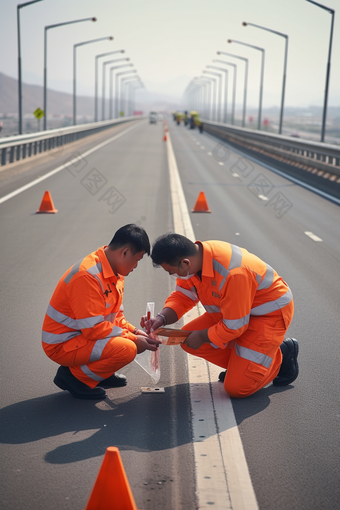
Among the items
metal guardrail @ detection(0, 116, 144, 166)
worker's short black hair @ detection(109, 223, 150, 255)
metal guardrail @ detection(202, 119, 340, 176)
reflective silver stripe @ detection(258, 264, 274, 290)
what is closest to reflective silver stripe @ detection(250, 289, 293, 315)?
reflective silver stripe @ detection(258, 264, 274, 290)

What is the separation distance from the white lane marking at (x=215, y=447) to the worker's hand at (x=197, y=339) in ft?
1.20

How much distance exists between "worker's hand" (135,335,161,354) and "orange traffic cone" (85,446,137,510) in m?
1.89

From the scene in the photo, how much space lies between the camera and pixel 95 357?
4.83m

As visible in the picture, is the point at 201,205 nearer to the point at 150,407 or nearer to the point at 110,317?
the point at 110,317

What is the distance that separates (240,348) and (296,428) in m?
0.76

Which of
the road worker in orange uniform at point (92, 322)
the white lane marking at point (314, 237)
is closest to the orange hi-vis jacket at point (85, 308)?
the road worker in orange uniform at point (92, 322)

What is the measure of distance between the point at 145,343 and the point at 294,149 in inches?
1031

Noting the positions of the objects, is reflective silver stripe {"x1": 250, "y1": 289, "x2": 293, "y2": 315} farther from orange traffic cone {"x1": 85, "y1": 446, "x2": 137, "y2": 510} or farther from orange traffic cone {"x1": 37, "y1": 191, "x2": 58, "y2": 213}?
orange traffic cone {"x1": 37, "y1": 191, "x2": 58, "y2": 213}

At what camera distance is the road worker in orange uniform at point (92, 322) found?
475cm

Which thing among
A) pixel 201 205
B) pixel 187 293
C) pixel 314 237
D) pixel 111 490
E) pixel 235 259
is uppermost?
pixel 235 259

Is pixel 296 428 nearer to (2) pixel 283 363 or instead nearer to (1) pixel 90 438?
(2) pixel 283 363

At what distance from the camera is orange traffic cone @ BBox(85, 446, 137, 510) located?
3129 mm

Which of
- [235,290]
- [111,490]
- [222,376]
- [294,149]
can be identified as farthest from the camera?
[294,149]

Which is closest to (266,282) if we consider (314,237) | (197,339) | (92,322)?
(197,339)
